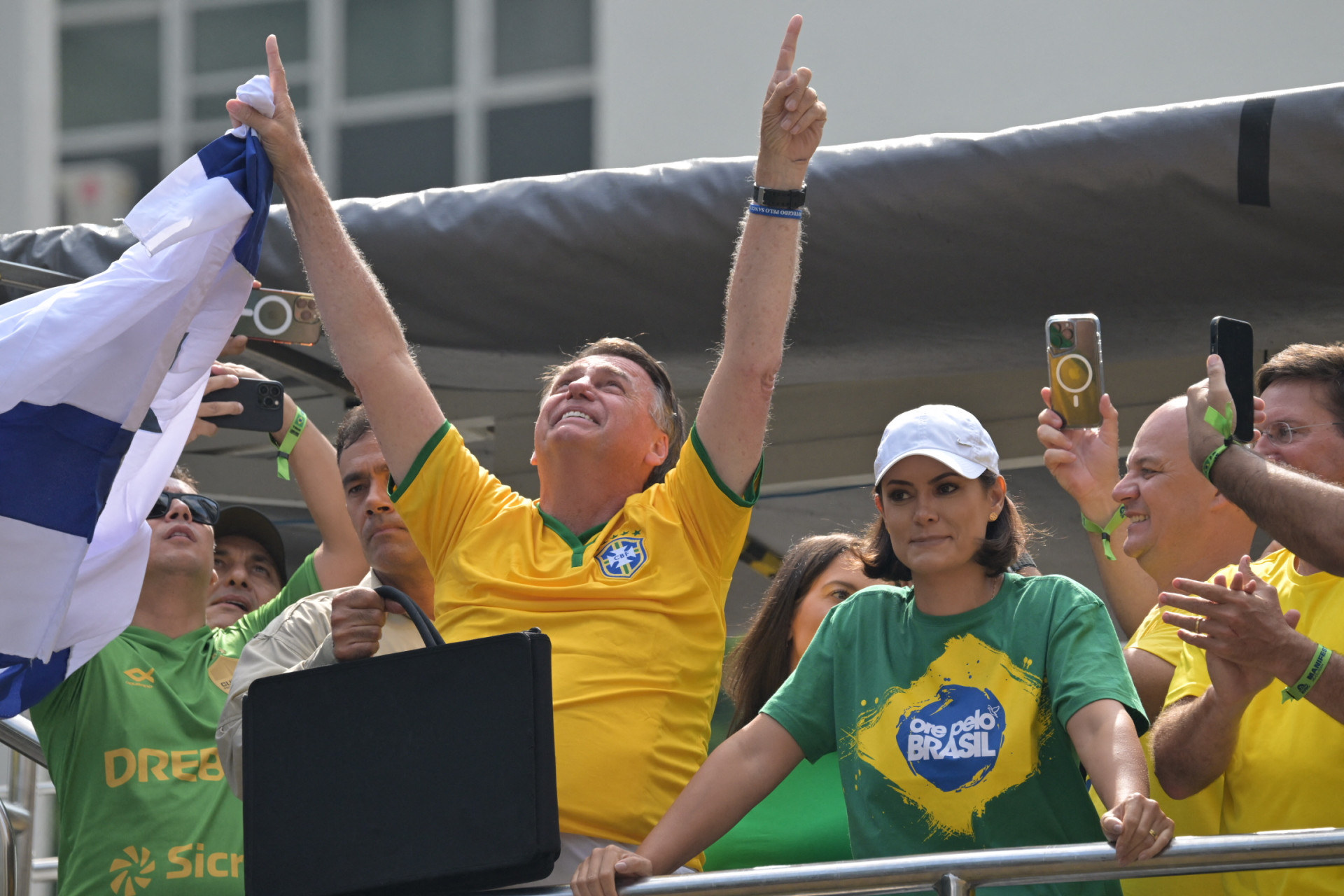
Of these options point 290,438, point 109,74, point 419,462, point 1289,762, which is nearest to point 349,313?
point 419,462

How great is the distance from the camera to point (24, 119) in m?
11.8

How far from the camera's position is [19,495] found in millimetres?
2705

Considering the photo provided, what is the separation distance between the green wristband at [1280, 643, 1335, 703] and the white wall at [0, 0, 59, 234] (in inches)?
432

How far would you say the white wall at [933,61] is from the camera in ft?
28.8

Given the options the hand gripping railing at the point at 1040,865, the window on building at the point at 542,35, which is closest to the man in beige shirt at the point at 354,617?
the hand gripping railing at the point at 1040,865

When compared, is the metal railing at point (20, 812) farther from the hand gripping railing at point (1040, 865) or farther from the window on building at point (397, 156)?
the window on building at point (397, 156)

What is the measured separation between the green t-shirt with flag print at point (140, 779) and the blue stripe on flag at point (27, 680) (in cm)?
19

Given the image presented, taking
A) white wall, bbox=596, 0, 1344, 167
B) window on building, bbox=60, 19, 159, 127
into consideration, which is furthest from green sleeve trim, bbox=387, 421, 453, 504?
window on building, bbox=60, 19, 159, 127

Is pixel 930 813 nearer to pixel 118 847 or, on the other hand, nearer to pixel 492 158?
pixel 118 847

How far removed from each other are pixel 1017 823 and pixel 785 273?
1.03m

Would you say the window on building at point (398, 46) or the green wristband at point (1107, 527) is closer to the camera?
the green wristband at point (1107, 527)

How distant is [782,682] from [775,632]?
12 cm

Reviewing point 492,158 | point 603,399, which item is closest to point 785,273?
point 603,399

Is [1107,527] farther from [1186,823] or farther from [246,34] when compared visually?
[246,34]
